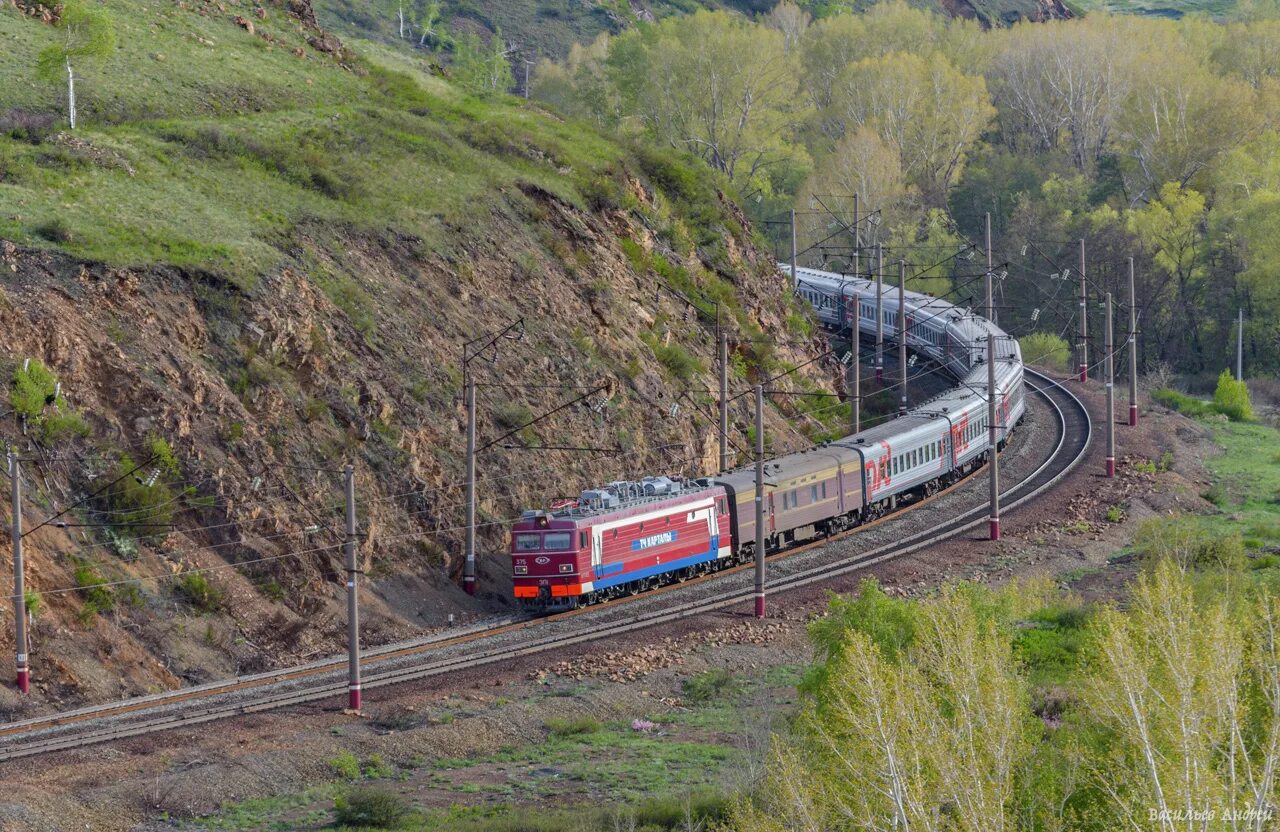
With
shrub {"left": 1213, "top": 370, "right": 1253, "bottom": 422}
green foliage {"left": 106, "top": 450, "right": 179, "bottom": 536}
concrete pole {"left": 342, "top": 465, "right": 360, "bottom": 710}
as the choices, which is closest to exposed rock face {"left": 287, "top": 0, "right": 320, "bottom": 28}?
green foliage {"left": 106, "top": 450, "right": 179, "bottom": 536}

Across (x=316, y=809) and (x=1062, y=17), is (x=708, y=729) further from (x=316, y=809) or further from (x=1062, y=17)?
(x=1062, y=17)

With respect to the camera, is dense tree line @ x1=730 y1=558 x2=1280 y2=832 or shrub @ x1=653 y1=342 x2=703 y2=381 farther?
shrub @ x1=653 y1=342 x2=703 y2=381

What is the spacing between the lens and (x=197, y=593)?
4278 centimetres

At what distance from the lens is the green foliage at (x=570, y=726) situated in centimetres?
3619

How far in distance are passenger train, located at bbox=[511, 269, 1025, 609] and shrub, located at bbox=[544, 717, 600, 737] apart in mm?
9310

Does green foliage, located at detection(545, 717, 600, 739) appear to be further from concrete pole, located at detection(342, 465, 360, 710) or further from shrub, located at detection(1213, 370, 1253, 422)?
shrub, located at detection(1213, 370, 1253, 422)

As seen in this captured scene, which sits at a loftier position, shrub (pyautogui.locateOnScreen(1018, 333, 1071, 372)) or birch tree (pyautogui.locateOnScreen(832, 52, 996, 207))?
birch tree (pyautogui.locateOnScreen(832, 52, 996, 207))

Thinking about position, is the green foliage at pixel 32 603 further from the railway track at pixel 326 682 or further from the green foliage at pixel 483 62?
the green foliage at pixel 483 62

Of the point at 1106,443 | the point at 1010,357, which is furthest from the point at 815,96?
the point at 1106,443

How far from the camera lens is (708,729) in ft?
120

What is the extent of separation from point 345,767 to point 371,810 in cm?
349

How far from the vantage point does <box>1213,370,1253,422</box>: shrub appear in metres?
82.1

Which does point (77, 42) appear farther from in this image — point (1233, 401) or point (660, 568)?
point (1233, 401)

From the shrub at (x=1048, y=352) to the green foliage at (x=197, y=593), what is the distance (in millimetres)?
63464
